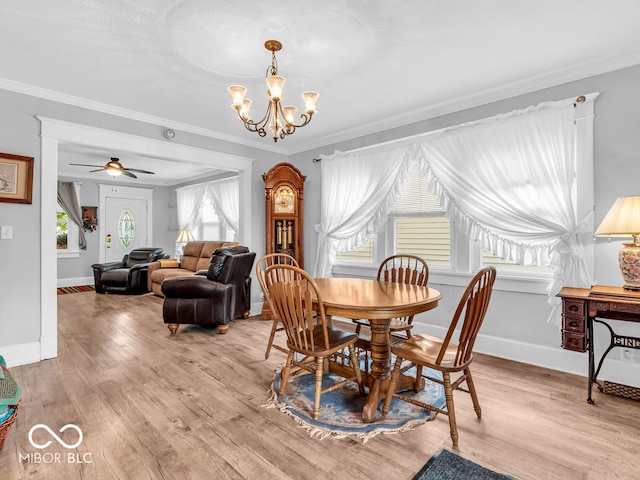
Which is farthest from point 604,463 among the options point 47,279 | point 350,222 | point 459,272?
point 47,279

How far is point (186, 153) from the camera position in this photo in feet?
14.0

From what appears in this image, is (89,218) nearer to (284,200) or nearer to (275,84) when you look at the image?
(284,200)

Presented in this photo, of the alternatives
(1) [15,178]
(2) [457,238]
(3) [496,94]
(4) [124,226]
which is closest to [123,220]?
(4) [124,226]

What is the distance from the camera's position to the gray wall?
2.61 m

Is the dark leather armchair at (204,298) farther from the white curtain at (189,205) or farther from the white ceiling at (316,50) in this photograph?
the white curtain at (189,205)

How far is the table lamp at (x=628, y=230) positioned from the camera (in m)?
2.17

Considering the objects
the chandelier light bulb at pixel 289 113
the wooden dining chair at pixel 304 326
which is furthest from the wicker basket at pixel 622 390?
the chandelier light bulb at pixel 289 113

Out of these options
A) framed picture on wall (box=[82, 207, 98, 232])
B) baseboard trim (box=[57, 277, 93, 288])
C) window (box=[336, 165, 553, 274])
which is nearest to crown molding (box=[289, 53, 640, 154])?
window (box=[336, 165, 553, 274])

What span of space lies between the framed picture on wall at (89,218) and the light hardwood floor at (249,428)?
17.9ft

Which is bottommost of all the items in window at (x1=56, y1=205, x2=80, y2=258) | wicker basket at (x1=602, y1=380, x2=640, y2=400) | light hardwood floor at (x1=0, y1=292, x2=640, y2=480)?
light hardwood floor at (x1=0, y1=292, x2=640, y2=480)

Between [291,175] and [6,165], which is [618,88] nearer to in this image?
[291,175]

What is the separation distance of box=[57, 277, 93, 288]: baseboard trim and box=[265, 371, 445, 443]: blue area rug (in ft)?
23.0

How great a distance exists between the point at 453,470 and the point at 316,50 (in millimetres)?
2782

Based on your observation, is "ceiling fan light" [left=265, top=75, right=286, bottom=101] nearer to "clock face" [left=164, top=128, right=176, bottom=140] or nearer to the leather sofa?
"clock face" [left=164, top=128, right=176, bottom=140]
